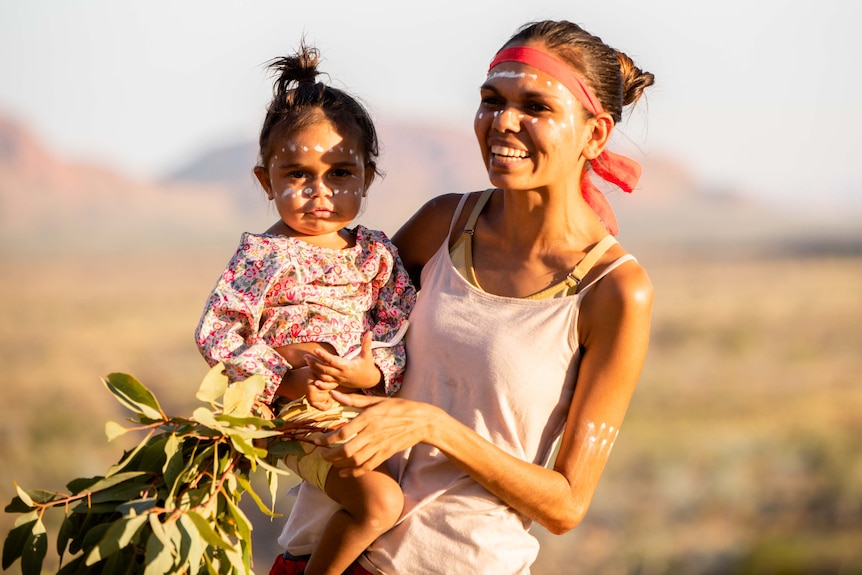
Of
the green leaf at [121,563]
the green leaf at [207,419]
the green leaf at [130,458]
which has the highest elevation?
the green leaf at [207,419]

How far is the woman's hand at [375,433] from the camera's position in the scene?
284cm

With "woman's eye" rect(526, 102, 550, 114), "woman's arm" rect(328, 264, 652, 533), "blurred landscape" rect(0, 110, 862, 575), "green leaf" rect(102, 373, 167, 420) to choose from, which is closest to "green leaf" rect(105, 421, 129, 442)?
"green leaf" rect(102, 373, 167, 420)

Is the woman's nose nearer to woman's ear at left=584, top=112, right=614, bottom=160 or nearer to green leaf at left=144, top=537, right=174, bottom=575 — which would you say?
woman's ear at left=584, top=112, right=614, bottom=160

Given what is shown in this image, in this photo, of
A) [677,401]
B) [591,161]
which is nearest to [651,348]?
[677,401]

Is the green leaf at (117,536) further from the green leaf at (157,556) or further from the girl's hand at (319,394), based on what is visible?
the girl's hand at (319,394)

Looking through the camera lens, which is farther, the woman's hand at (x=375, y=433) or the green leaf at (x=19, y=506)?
the green leaf at (x=19, y=506)

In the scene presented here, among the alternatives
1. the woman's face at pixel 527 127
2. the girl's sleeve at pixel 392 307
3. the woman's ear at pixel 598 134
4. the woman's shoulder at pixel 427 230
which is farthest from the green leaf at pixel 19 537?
the woman's ear at pixel 598 134

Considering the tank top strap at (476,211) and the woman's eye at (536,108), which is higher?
the woman's eye at (536,108)

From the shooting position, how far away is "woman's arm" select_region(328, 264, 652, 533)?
10.0ft

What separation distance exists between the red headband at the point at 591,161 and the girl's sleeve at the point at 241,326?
87 cm

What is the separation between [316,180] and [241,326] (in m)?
0.46

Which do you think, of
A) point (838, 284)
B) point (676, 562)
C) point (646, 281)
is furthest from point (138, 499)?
point (838, 284)

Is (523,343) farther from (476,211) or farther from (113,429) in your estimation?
(113,429)

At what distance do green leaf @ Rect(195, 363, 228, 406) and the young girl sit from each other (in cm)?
25
